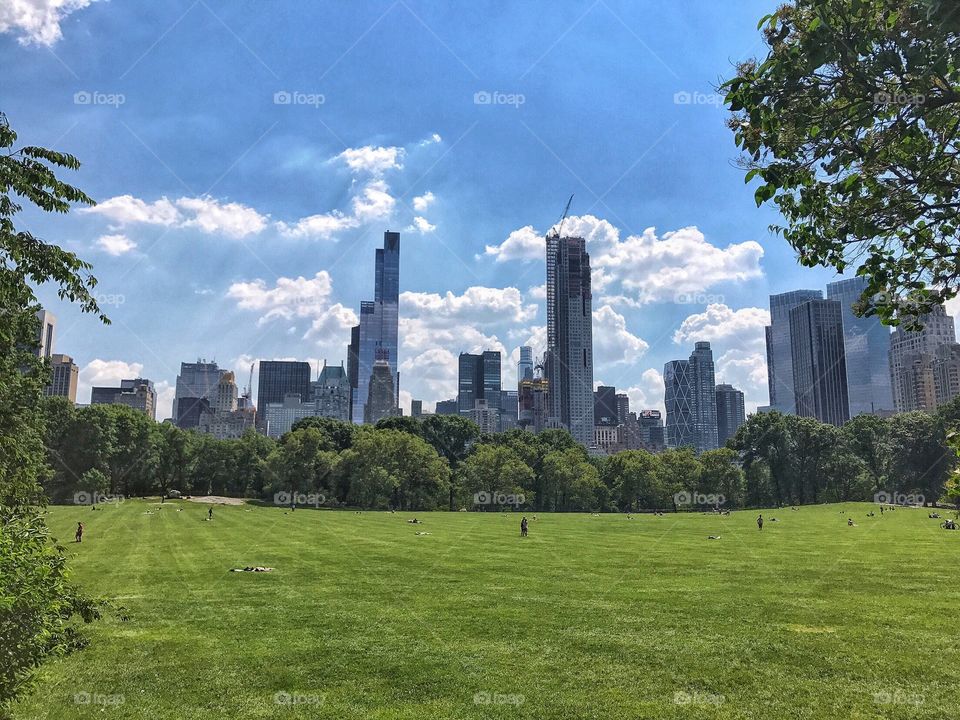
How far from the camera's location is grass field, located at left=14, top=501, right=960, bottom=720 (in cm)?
1432

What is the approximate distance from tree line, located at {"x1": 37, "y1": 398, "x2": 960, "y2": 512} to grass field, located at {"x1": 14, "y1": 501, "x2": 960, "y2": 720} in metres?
64.1

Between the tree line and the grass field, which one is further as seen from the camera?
the tree line

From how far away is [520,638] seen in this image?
18.7m

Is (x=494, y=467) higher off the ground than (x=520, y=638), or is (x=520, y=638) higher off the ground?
(x=494, y=467)

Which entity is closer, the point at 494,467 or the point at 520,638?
the point at 520,638

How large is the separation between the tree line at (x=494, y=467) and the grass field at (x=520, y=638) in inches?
2526

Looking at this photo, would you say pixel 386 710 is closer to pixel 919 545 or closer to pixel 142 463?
pixel 919 545

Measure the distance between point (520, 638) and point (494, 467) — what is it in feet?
273

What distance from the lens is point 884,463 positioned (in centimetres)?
10706

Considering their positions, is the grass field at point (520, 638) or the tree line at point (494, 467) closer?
the grass field at point (520, 638)

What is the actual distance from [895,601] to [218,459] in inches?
4617

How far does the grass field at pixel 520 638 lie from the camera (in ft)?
47.0

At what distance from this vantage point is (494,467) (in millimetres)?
101500

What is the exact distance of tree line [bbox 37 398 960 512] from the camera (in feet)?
325
